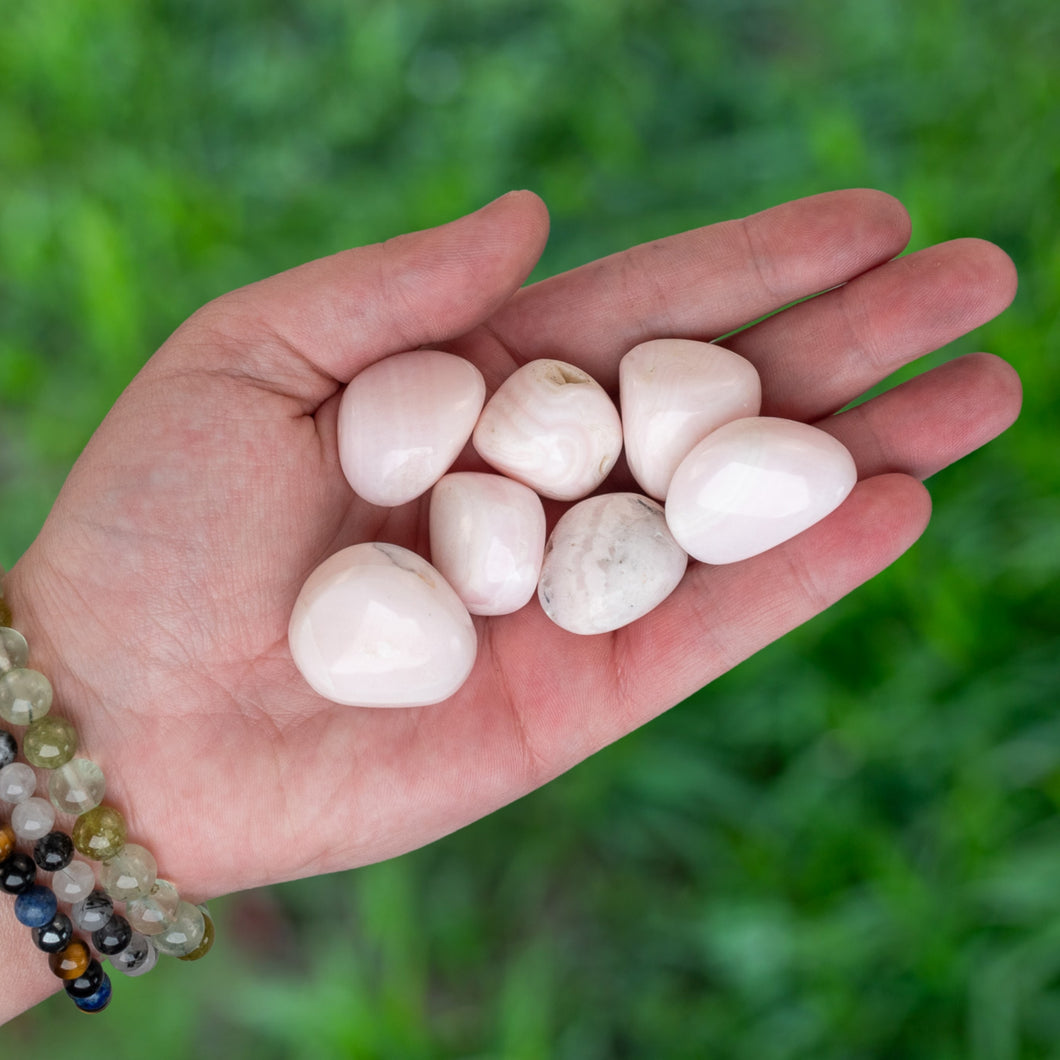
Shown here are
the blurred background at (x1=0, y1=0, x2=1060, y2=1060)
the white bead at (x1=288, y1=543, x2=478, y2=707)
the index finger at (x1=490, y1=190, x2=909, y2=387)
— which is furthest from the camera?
the blurred background at (x1=0, y1=0, x2=1060, y2=1060)

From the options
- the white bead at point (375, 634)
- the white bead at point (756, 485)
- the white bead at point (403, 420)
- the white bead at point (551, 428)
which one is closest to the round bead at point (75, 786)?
the white bead at point (375, 634)

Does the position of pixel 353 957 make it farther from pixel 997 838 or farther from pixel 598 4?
pixel 598 4

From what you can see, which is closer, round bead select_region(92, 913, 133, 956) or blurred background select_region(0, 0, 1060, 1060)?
round bead select_region(92, 913, 133, 956)

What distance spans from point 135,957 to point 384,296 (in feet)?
2.16

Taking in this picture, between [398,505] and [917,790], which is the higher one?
[398,505]

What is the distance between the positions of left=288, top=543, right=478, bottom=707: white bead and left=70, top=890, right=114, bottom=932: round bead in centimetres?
28

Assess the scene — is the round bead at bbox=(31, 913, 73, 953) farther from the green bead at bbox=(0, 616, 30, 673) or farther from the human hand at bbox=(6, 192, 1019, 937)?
the green bead at bbox=(0, 616, 30, 673)

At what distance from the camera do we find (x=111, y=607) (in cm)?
100

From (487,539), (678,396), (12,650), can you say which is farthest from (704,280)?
(12,650)

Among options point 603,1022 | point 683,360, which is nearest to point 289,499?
point 683,360

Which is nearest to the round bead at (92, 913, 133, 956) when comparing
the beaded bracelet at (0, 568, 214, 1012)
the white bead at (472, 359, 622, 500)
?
the beaded bracelet at (0, 568, 214, 1012)

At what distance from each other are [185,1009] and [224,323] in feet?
2.74

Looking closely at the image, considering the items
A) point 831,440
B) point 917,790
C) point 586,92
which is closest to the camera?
point 831,440

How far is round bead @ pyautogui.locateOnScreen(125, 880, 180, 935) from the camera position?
100 cm
